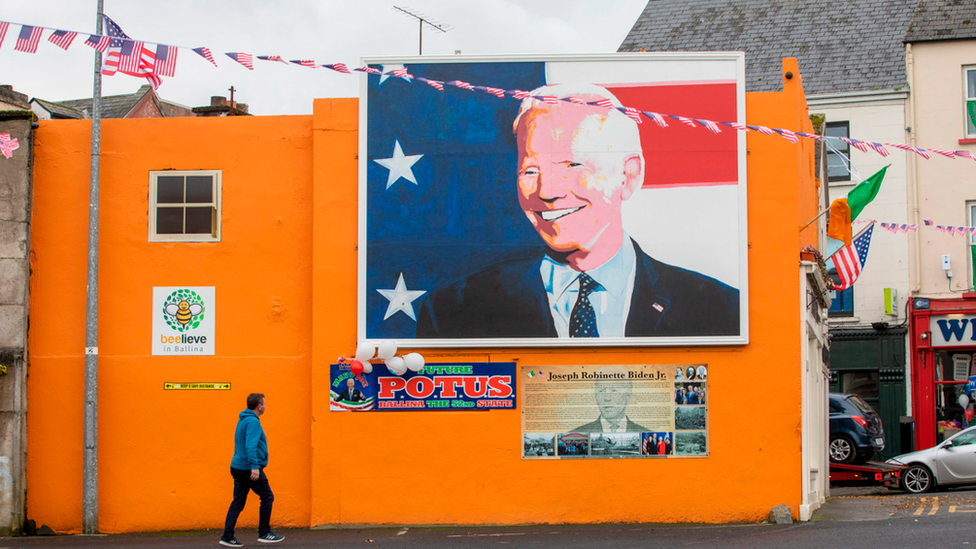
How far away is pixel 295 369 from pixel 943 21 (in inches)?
782

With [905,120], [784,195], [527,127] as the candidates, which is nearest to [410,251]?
[527,127]

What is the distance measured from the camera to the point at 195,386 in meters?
13.1

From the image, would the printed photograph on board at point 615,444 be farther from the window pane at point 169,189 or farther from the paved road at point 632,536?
the window pane at point 169,189

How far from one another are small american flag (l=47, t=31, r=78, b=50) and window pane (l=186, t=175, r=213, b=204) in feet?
8.88

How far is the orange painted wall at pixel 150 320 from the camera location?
13000 mm

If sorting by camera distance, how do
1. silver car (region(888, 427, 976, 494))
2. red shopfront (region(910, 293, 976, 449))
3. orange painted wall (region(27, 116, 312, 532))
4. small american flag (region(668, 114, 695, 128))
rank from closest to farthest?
small american flag (region(668, 114, 695, 128)) → orange painted wall (region(27, 116, 312, 532)) → silver car (region(888, 427, 976, 494)) → red shopfront (region(910, 293, 976, 449))

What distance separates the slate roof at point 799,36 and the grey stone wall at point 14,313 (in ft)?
58.9

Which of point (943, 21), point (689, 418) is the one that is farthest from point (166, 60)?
point (943, 21)

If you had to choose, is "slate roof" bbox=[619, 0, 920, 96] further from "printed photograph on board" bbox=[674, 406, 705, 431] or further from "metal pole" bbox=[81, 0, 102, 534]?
"metal pole" bbox=[81, 0, 102, 534]

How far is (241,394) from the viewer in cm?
1306

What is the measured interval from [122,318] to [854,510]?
10.2 meters

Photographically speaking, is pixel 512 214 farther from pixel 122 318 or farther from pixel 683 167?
pixel 122 318

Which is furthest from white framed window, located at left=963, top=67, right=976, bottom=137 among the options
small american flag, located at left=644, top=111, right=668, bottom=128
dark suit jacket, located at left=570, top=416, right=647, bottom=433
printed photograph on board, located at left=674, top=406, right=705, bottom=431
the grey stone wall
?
the grey stone wall

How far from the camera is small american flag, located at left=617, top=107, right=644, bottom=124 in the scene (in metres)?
12.4
